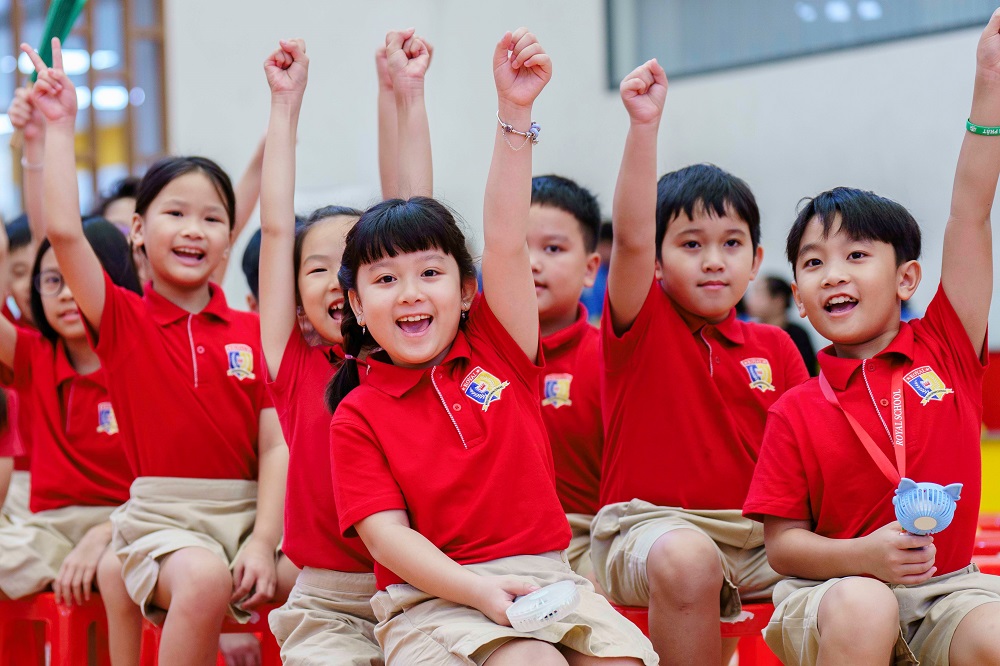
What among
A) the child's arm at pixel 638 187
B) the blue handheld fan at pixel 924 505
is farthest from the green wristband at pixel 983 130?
the blue handheld fan at pixel 924 505

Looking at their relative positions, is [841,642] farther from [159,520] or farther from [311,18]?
[311,18]

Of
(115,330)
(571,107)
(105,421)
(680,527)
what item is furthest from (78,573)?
(571,107)

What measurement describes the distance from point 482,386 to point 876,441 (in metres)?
0.65

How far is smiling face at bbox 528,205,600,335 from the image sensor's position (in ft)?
8.05

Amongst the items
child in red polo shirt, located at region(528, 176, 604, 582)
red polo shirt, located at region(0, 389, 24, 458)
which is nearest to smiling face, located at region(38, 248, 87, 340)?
red polo shirt, located at region(0, 389, 24, 458)

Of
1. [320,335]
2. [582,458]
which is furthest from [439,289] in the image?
[582,458]

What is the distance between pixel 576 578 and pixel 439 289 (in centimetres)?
51

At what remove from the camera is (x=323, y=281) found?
211 cm

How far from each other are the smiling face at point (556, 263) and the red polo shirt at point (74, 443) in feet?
3.40

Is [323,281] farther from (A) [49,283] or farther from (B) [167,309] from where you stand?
(A) [49,283]

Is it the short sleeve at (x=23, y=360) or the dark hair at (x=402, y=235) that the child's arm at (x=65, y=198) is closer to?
the short sleeve at (x=23, y=360)

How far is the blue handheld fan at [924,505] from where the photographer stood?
1.53 metres

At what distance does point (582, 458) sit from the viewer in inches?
95.0

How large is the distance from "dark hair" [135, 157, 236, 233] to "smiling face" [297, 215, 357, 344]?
440 millimetres
